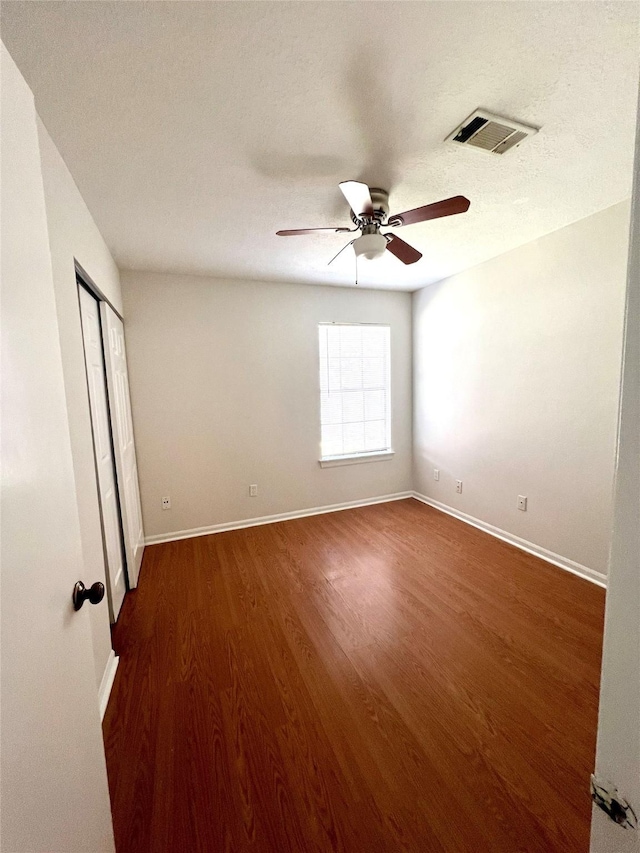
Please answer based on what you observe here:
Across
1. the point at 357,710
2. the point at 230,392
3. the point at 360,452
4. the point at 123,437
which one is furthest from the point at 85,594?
the point at 360,452

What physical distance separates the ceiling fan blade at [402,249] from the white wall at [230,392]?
5.22 ft

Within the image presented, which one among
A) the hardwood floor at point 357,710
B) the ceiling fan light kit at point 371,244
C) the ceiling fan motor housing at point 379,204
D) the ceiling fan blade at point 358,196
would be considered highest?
the ceiling fan motor housing at point 379,204

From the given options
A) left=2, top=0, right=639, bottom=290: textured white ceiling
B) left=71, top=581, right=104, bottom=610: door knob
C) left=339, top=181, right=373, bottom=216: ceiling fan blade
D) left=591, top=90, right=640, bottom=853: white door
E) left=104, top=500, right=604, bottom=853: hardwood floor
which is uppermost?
left=2, top=0, right=639, bottom=290: textured white ceiling

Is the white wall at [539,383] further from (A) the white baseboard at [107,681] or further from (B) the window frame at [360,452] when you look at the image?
(A) the white baseboard at [107,681]

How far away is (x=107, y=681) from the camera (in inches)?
62.4

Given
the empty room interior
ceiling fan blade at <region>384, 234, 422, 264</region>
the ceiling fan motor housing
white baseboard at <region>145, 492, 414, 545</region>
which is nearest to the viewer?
the empty room interior

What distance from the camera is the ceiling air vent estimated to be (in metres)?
1.34

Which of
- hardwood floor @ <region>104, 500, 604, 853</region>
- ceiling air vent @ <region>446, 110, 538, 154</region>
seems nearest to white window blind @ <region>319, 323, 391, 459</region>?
hardwood floor @ <region>104, 500, 604, 853</region>

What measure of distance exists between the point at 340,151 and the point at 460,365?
7.73 ft

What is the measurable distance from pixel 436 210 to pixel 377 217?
1.37 feet

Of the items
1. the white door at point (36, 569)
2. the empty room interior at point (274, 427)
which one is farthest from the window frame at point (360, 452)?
the white door at point (36, 569)

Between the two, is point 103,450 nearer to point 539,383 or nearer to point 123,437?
point 123,437

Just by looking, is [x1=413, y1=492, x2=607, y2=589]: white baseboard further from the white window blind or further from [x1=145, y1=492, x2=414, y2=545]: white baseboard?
the white window blind

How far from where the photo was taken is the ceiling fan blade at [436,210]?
1475 mm
